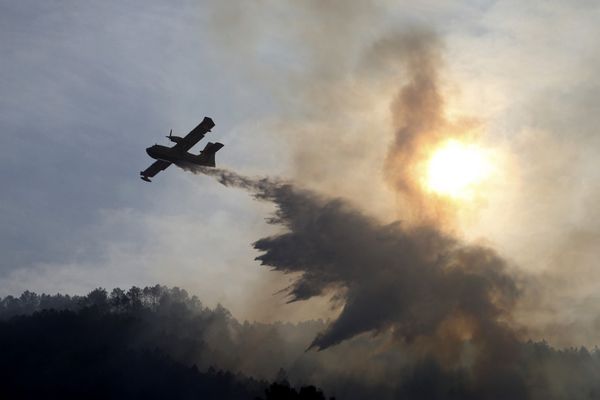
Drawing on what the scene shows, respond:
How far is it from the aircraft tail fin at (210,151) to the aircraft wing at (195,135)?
330cm

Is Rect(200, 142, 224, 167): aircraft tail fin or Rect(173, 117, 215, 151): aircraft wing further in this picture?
Rect(200, 142, 224, 167): aircraft tail fin

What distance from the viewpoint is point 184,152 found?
3994 inches

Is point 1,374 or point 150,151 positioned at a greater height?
point 150,151

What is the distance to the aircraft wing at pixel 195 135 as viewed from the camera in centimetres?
9831

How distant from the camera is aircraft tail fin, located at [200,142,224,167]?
104 metres

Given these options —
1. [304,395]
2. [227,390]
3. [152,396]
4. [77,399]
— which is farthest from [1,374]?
[304,395]

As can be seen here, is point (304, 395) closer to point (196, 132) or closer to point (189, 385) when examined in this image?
point (196, 132)

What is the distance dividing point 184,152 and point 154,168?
6446 mm

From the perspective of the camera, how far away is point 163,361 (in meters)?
192

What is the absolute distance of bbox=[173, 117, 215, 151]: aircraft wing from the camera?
98312 millimetres

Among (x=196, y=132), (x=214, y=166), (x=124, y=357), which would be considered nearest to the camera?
(x=196, y=132)

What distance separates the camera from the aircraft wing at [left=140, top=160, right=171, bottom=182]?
103m

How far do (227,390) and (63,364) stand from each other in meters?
49.0

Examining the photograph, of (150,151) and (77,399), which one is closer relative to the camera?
(150,151)
